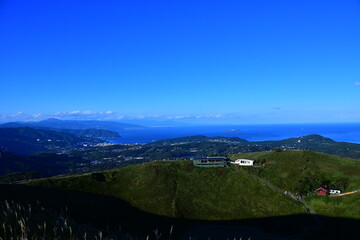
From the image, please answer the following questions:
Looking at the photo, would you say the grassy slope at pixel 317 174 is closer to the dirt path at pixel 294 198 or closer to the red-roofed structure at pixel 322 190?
the dirt path at pixel 294 198

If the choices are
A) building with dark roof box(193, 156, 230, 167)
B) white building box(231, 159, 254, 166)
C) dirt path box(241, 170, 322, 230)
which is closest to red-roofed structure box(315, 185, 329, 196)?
dirt path box(241, 170, 322, 230)

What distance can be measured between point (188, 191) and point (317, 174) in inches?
1507

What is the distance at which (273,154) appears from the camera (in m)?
79.2

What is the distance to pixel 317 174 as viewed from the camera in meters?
65.9

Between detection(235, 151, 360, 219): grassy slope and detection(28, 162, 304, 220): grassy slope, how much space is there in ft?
18.3

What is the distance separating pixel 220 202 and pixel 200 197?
5.52m

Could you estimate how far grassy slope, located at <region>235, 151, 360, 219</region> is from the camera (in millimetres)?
54250

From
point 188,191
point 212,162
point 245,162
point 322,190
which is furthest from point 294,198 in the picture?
point 188,191

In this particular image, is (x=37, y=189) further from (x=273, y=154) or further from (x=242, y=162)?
(x=273, y=154)

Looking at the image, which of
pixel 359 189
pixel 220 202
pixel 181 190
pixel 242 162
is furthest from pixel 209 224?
pixel 359 189

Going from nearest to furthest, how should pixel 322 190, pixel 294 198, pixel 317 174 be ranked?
pixel 294 198 < pixel 322 190 < pixel 317 174

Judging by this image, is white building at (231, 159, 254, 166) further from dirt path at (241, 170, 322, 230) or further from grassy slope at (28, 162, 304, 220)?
grassy slope at (28, 162, 304, 220)

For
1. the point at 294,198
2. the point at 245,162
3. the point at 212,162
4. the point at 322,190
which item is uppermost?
the point at 245,162

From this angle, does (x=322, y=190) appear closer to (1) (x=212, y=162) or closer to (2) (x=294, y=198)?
(2) (x=294, y=198)
